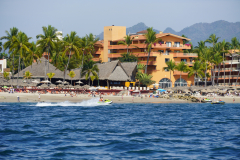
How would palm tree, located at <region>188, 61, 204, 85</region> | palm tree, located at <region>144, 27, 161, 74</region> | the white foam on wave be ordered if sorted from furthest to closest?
1. palm tree, located at <region>144, 27, 161, 74</region>
2. palm tree, located at <region>188, 61, 204, 85</region>
3. the white foam on wave

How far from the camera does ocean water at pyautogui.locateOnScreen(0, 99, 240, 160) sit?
74.0 ft

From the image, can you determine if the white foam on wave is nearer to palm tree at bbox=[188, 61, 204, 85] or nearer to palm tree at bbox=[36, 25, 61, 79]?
palm tree at bbox=[36, 25, 61, 79]

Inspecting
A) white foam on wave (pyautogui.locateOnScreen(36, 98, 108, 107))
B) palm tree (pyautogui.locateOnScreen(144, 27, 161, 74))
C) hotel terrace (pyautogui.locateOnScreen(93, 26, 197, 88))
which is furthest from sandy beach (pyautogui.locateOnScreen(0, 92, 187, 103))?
palm tree (pyautogui.locateOnScreen(144, 27, 161, 74))

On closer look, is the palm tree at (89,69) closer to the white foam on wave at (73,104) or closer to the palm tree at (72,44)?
the palm tree at (72,44)

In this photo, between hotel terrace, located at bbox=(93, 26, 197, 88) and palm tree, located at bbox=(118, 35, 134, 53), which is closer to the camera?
hotel terrace, located at bbox=(93, 26, 197, 88)

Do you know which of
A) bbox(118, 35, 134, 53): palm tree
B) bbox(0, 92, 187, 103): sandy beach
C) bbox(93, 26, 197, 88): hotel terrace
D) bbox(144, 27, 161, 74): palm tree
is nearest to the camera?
bbox(0, 92, 187, 103): sandy beach

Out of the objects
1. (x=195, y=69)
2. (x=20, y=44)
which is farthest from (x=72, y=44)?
(x=195, y=69)

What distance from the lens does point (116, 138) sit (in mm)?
27719

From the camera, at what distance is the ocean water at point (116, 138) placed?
2255 centimetres

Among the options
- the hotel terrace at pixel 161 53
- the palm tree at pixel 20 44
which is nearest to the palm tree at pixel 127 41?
the hotel terrace at pixel 161 53

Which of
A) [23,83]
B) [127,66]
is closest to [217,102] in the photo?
[127,66]

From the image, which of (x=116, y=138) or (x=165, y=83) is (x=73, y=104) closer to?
(x=116, y=138)

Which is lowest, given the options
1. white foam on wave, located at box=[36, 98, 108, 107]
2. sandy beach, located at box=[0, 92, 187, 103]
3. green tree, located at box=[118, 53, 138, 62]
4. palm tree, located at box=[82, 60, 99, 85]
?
white foam on wave, located at box=[36, 98, 108, 107]

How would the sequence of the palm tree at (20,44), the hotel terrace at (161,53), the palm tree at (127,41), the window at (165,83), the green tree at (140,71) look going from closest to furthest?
the palm tree at (20,44), the green tree at (140,71), the window at (165,83), the hotel terrace at (161,53), the palm tree at (127,41)
